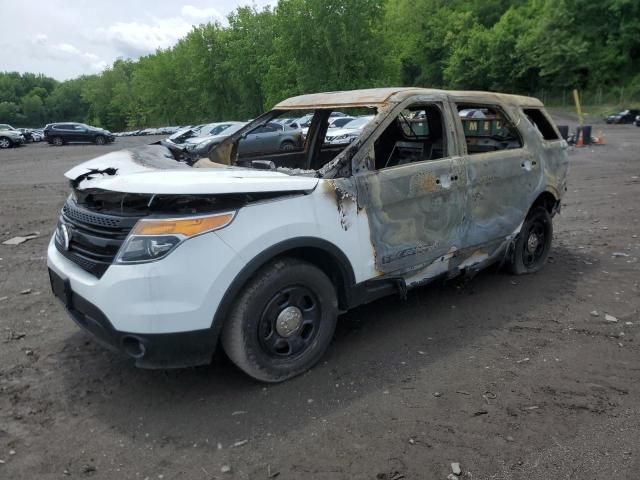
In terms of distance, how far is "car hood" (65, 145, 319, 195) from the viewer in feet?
9.22

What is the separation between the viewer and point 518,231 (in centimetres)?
488

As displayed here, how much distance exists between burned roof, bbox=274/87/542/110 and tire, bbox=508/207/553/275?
1.13 metres

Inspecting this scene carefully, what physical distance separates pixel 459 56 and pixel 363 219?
63640 mm

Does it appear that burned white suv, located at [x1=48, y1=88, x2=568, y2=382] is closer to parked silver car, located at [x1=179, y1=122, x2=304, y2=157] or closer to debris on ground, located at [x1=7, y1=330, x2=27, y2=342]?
parked silver car, located at [x1=179, y1=122, x2=304, y2=157]

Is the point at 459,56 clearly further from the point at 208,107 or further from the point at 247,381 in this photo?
the point at 247,381

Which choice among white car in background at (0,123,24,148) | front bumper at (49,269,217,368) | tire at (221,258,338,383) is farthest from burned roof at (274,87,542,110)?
white car in background at (0,123,24,148)

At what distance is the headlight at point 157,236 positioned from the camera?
9.02 feet

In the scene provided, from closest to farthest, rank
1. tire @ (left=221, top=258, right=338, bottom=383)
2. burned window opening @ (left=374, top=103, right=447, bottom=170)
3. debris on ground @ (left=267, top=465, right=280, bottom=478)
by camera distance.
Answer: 1. debris on ground @ (left=267, top=465, right=280, bottom=478)
2. tire @ (left=221, top=258, right=338, bottom=383)
3. burned window opening @ (left=374, top=103, right=447, bottom=170)

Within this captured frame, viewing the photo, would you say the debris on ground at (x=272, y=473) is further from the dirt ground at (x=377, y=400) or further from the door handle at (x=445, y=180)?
the door handle at (x=445, y=180)

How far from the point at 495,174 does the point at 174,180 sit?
279 centimetres

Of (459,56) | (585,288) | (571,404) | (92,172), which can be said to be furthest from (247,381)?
(459,56)

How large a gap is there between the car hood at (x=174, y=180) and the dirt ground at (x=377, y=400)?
1259 mm

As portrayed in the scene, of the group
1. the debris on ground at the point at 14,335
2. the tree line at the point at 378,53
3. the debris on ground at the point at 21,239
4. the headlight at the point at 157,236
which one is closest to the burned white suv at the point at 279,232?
the headlight at the point at 157,236

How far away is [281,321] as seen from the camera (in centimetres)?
323
